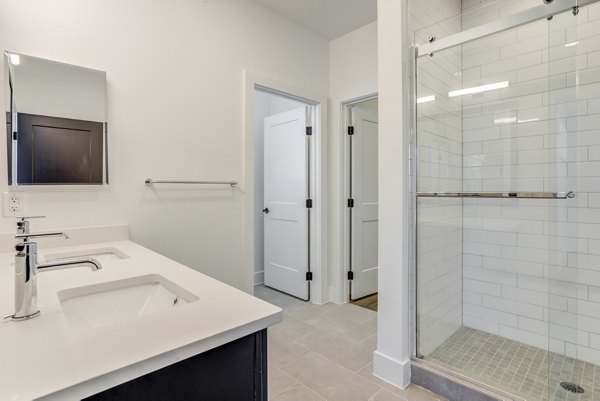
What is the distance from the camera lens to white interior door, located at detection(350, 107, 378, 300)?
314cm

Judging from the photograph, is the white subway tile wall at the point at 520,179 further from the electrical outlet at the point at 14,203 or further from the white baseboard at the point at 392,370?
the electrical outlet at the point at 14,203

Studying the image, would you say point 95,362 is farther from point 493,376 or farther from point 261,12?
point 261,12

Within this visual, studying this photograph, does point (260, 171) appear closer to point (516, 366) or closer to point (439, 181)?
point (439, 181)

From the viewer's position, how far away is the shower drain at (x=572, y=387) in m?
1.62

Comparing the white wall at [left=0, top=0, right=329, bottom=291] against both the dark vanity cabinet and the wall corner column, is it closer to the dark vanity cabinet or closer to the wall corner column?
the wall corner column

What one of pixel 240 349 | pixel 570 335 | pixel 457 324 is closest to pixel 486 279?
pixel 457 324

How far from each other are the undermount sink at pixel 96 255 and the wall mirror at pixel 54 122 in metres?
0.40

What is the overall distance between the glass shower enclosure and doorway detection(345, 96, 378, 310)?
0.94m

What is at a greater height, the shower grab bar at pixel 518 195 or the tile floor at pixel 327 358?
the shower grab bar at pixel 518 195

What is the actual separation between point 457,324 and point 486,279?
1.31 feet

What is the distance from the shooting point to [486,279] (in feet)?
7.84

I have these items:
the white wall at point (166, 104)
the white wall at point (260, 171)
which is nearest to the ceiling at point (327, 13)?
the white wall at point (166, 104)

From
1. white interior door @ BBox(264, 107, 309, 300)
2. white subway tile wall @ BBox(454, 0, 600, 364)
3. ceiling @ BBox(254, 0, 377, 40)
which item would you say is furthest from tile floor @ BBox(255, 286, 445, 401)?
ceiling @ BBox(254, 0, 377, 40)

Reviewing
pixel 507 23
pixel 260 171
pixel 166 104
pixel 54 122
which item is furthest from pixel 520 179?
pixel 54 122
